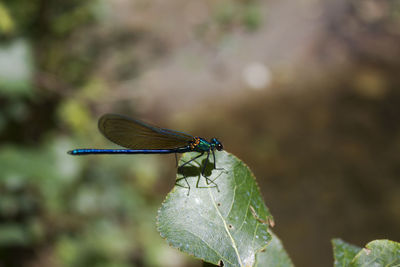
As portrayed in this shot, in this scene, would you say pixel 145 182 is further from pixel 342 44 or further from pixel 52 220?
pixel 342 44

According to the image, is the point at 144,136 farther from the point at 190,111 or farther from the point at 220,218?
the point at 190,111

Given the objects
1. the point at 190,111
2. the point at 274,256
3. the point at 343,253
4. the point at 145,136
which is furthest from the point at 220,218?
the point at 190,111

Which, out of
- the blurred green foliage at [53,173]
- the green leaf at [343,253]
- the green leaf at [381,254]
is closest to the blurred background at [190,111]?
the blurred green foliage at [53,173]

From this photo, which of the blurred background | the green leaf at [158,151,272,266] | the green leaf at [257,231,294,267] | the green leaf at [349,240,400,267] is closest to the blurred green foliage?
the blurred background

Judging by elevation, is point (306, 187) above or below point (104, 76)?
below

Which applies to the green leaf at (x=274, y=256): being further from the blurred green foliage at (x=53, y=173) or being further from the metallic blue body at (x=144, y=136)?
the blurred green foliage at (x=53, y=173)

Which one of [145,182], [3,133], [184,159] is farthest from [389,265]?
[145,182]
